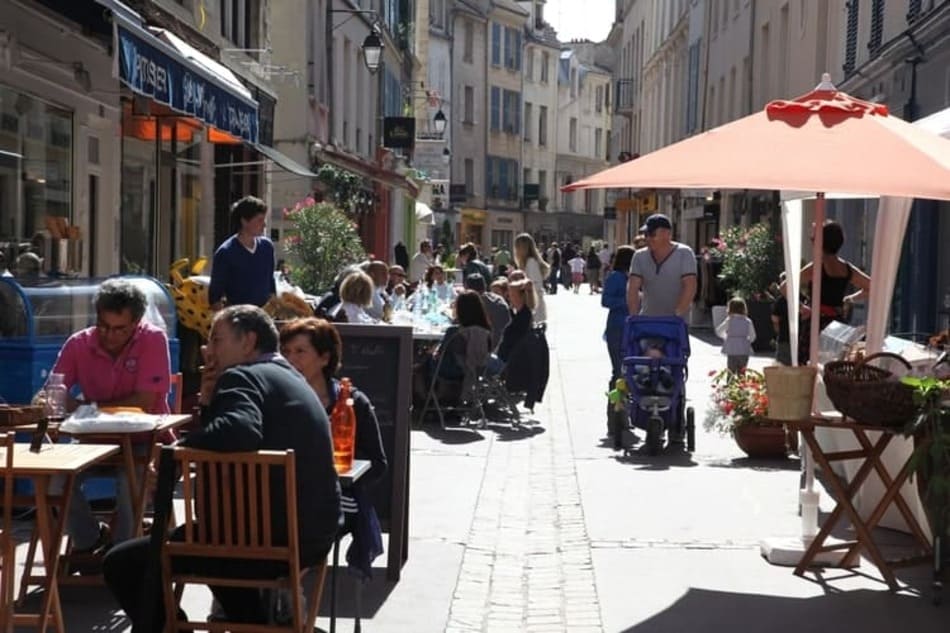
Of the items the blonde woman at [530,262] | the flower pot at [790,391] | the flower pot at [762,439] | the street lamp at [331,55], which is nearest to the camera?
the flower pot at [790,391]

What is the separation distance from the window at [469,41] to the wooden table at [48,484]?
6471cm

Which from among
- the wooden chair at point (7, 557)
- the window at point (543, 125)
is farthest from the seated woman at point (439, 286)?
the window at point (543, 125)

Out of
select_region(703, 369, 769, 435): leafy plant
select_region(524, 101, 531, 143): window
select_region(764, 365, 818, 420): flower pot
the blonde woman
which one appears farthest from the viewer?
select_region(524, 101, 531, 143): window

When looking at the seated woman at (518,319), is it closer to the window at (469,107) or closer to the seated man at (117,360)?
the seated man at (117,360)

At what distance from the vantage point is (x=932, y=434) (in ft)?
21.9

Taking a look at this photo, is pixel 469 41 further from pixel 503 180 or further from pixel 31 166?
pixel 31 166

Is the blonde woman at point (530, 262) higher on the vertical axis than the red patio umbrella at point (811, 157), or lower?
lower

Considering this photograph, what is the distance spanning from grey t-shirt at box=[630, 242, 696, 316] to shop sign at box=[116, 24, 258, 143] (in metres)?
4.02

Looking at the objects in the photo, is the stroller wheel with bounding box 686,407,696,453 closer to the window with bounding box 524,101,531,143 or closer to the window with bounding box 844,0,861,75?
the window with bounding box 844,0,861,75

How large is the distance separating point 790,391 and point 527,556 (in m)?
1.82

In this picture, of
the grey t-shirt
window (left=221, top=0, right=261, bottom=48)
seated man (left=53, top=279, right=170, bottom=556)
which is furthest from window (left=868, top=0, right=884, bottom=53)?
seated man (left=53, top=279, right=170, bottom=556)

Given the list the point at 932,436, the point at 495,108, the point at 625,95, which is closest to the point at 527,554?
the point at 932,436

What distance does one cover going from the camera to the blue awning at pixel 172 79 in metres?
11.1

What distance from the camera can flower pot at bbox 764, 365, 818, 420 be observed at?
23.5ft
